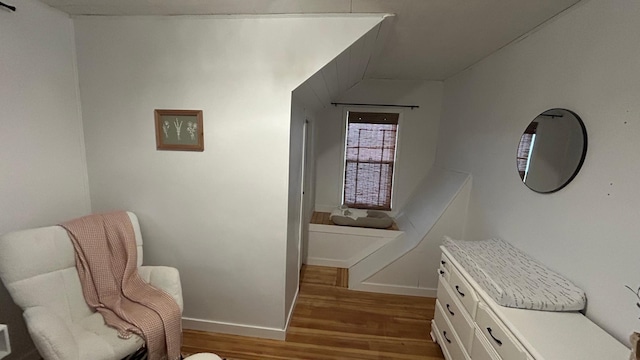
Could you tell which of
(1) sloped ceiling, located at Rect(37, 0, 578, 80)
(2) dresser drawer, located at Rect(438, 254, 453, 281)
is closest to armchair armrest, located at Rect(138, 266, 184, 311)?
(1) sloped ceiling, located at Rect(37, 0, 578, 80)

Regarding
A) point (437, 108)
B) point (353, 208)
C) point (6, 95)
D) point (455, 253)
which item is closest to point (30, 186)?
point (6, 95)

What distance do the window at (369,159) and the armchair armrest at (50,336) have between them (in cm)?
306

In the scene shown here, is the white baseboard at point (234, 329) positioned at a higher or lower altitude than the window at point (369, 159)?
lower

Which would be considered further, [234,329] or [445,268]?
[234,329]

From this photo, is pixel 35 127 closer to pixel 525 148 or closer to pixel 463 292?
pixel 463 292

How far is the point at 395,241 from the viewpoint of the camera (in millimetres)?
3049

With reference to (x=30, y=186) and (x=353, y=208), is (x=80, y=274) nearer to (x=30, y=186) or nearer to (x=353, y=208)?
(x=30, y=186)

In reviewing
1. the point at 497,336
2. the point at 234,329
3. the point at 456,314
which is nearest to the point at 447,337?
the point at 456,314

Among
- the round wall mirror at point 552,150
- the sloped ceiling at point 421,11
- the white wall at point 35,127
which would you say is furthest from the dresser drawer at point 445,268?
the white wall at point 35,127

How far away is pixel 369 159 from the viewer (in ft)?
12.1

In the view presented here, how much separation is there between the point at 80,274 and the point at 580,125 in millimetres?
A: 2968

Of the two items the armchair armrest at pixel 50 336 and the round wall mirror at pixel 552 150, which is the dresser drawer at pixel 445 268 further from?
the armchair armrest at pixel 50 336

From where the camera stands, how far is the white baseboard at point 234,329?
6.70ft

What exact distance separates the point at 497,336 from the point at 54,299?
2332 mm
